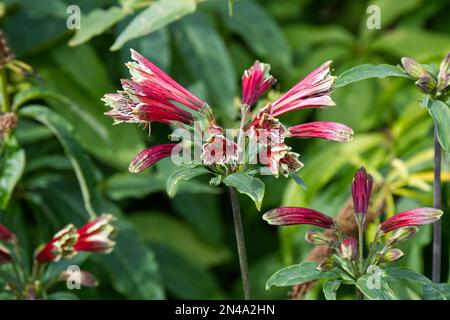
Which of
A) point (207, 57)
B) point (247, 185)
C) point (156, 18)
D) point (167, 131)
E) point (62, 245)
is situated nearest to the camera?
point (247, 185)

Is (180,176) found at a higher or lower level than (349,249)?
higher

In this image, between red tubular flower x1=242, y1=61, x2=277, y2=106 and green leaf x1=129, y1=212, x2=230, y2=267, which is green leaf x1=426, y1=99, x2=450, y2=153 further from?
green leaf x1=129, y1=212, x2=230, y2=267

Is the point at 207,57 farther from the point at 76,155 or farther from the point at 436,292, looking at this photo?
the point at 436,292

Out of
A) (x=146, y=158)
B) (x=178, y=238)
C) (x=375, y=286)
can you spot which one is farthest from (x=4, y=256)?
(x=178, y=238)

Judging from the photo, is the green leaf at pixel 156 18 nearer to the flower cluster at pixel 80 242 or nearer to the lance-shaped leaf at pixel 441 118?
the flower cluster at pixel 80 242

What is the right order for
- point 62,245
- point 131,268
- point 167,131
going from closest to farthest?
point 62,245 < point 131,268 < point 167,131
